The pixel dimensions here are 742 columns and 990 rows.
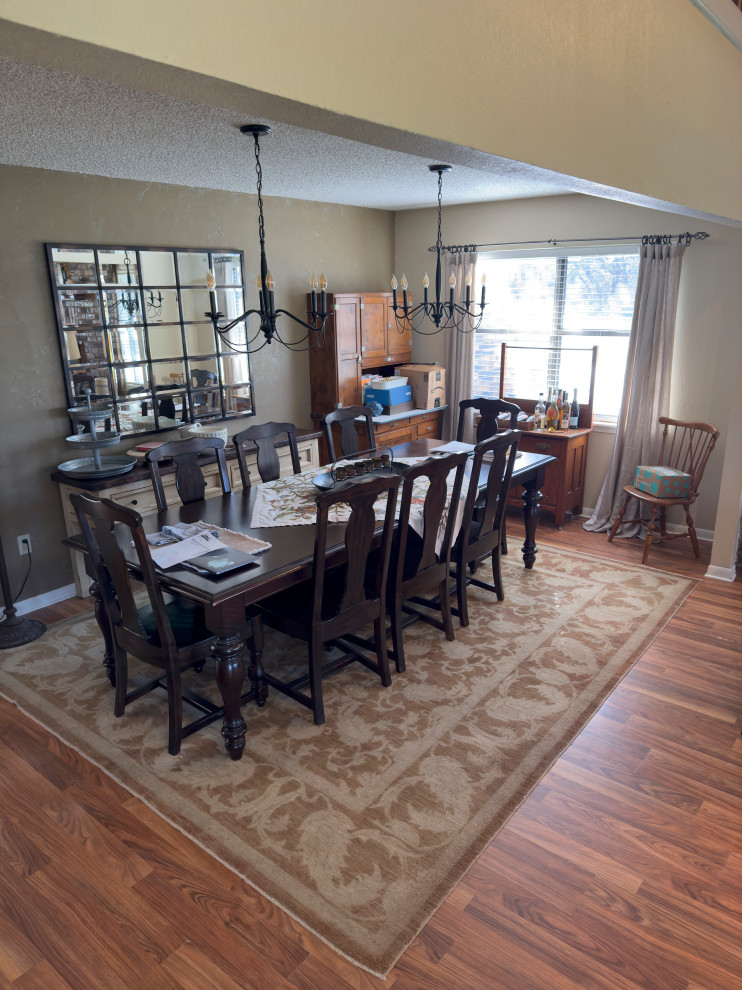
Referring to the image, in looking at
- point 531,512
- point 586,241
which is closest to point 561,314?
point 586,241

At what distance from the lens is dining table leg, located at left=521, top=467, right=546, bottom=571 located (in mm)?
4500

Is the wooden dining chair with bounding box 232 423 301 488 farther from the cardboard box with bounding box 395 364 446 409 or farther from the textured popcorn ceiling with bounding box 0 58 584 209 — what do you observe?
the cardboard box with bounding box 395 364 446 409

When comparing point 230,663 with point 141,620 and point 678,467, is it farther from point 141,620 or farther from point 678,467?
point 678,467

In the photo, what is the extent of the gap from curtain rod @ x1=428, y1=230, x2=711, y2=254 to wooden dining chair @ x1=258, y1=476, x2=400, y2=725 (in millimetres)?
3333

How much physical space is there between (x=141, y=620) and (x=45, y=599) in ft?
5.76

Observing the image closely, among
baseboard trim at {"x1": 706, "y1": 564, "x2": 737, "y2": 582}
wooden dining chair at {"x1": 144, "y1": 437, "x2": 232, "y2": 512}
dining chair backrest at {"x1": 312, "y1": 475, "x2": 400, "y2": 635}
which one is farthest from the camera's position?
baseboard trim at {"x1": 706, "y1": 564, "x2": 737, "y2": 582}

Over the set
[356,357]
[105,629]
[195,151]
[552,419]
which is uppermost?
[195,151]

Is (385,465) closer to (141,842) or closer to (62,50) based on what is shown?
(141,842)

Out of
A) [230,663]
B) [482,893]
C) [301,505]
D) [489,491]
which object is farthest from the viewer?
[489,491]

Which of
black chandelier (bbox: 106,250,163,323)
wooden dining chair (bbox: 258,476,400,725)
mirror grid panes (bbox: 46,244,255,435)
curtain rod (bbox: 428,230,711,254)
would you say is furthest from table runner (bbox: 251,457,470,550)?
curtain rod (bbox: 428,230,711,254)

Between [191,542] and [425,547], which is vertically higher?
[191,542]

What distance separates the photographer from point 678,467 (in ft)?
16.7

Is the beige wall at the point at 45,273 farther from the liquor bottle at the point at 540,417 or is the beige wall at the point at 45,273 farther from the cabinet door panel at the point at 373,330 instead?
the liquor bottle at the point at 540,417

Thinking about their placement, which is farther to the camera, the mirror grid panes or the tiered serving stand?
the mirror grid panes
